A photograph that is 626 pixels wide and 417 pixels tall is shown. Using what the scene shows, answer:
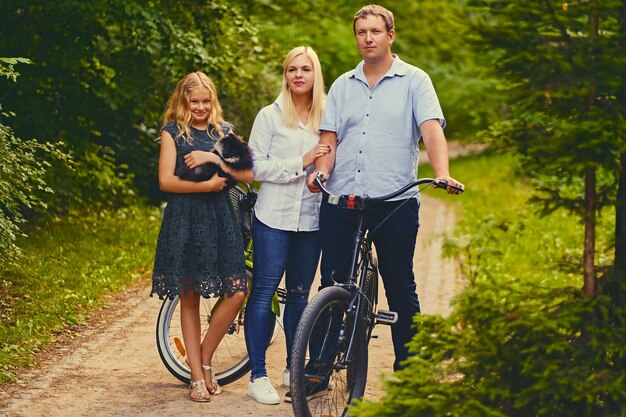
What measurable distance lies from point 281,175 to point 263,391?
4.00ft

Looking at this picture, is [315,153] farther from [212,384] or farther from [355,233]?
[212,384]

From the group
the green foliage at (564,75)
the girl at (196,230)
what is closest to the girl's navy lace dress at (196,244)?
the girl at (196,230)

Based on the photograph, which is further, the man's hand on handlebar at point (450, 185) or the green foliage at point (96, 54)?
the green foliage at point (96, 54)

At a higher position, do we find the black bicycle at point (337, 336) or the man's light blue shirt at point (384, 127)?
the man's light blue shirt at point (384, 127)

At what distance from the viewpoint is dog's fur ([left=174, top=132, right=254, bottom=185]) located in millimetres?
5965

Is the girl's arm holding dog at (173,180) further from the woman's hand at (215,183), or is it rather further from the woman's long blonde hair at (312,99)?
the woman's long blonde hair at (312,99)

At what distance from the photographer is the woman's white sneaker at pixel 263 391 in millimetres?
6086

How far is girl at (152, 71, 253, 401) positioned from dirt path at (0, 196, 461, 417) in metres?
0.22

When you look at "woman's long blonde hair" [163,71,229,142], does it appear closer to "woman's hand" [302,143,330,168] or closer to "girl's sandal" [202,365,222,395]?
"woman's hand" [302,143,330,168]

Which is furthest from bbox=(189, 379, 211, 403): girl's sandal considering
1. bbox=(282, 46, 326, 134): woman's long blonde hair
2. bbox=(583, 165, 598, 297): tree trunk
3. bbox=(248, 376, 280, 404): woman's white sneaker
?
bbox=(583, 165, 598, 297): tree trunk

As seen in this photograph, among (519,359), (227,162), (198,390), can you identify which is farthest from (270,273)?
(519,359)

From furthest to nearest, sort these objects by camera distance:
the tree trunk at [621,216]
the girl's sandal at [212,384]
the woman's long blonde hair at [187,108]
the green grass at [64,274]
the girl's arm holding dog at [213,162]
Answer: the green grass at [64,274] < the girl's sandal at [212,384] < the woman's long blonde hair at [187,108] < the girl's arm holding dog at [213,162] < the tree trunk at [621,216]

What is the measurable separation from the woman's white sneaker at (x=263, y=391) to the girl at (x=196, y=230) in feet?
0.84

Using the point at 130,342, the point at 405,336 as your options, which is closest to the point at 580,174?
the point at 405,336
